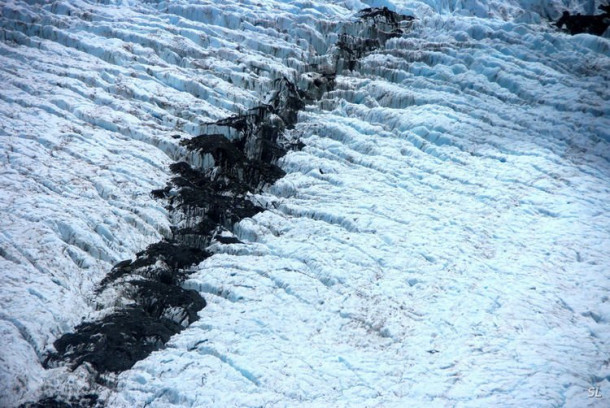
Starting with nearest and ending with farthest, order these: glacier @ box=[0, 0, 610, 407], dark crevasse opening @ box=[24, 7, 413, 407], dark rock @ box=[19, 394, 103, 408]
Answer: dark rock @ box=[19, 394, 103, 408], glacier @ box=[0, 0, 610, 407], dark crevasse opening @ box=[24, 7, 413, 407]

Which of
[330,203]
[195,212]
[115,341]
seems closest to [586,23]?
[330,203]

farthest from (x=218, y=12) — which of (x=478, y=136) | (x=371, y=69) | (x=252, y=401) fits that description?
(x=252, y=401)

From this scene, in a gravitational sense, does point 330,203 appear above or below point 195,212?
above

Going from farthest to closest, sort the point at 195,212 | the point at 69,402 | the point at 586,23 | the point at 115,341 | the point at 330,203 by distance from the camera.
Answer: the point at 586,23 → the point at 330,203 → the point at 195,212 → the point at 115,341 → the point at 69,402

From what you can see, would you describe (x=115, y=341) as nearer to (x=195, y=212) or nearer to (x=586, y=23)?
(x=195, y=212)

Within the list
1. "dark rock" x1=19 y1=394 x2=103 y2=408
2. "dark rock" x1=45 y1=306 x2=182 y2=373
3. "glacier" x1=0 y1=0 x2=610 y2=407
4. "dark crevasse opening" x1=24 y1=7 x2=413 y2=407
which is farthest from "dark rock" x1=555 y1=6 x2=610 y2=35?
"dark rock" x1=19 y1=394 x2=103 y2=408

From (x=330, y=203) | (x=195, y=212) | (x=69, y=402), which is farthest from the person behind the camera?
(x=330, y=203)

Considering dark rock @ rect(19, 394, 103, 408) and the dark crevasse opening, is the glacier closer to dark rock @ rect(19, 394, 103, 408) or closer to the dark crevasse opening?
dark rock @ rect(19, 394, 103, 408)

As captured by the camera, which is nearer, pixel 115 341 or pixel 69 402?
pixel 69 402

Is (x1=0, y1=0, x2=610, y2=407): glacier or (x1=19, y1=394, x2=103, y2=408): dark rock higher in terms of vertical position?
(x1=0, y1=0, x2=610, y2=407): glacier
